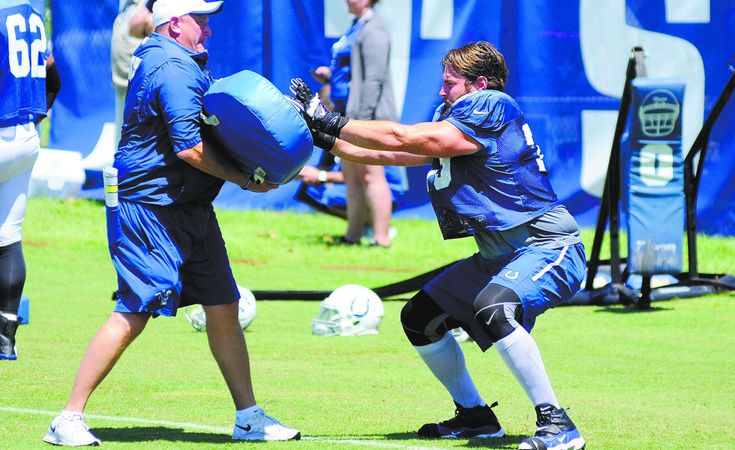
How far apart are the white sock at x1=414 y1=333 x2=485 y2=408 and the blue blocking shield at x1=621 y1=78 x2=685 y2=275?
436 cm

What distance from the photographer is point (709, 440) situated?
5.68 m

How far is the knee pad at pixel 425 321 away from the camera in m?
5.74

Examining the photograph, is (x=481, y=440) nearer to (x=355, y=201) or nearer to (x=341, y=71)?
(x=355, y=201)

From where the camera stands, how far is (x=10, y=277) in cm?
774

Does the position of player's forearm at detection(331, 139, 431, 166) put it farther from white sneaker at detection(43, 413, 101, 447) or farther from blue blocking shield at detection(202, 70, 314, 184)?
white sneaker at detection(43, 413, 101, 447)

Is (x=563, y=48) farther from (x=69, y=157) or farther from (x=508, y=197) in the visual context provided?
(x=508, y=197)

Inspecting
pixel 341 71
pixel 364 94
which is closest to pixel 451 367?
pixel 364 94

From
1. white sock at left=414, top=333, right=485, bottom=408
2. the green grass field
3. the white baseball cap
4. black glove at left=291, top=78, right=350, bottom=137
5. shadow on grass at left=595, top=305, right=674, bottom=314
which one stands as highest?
the white baseball cap

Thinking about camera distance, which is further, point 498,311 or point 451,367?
point 451,367

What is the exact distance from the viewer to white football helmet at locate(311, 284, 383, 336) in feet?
29.6

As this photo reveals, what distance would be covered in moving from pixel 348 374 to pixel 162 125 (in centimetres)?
265

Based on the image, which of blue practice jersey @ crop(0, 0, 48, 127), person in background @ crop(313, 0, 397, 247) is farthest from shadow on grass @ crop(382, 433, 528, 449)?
person in background @ crop(313, 0, 397, 247)

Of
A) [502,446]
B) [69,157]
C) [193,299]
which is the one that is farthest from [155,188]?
[69,157]

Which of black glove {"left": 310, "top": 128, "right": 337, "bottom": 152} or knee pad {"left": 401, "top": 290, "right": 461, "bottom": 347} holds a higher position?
black glove {"left": 310, "top": 128, "right": 337, "bottom": 152}
